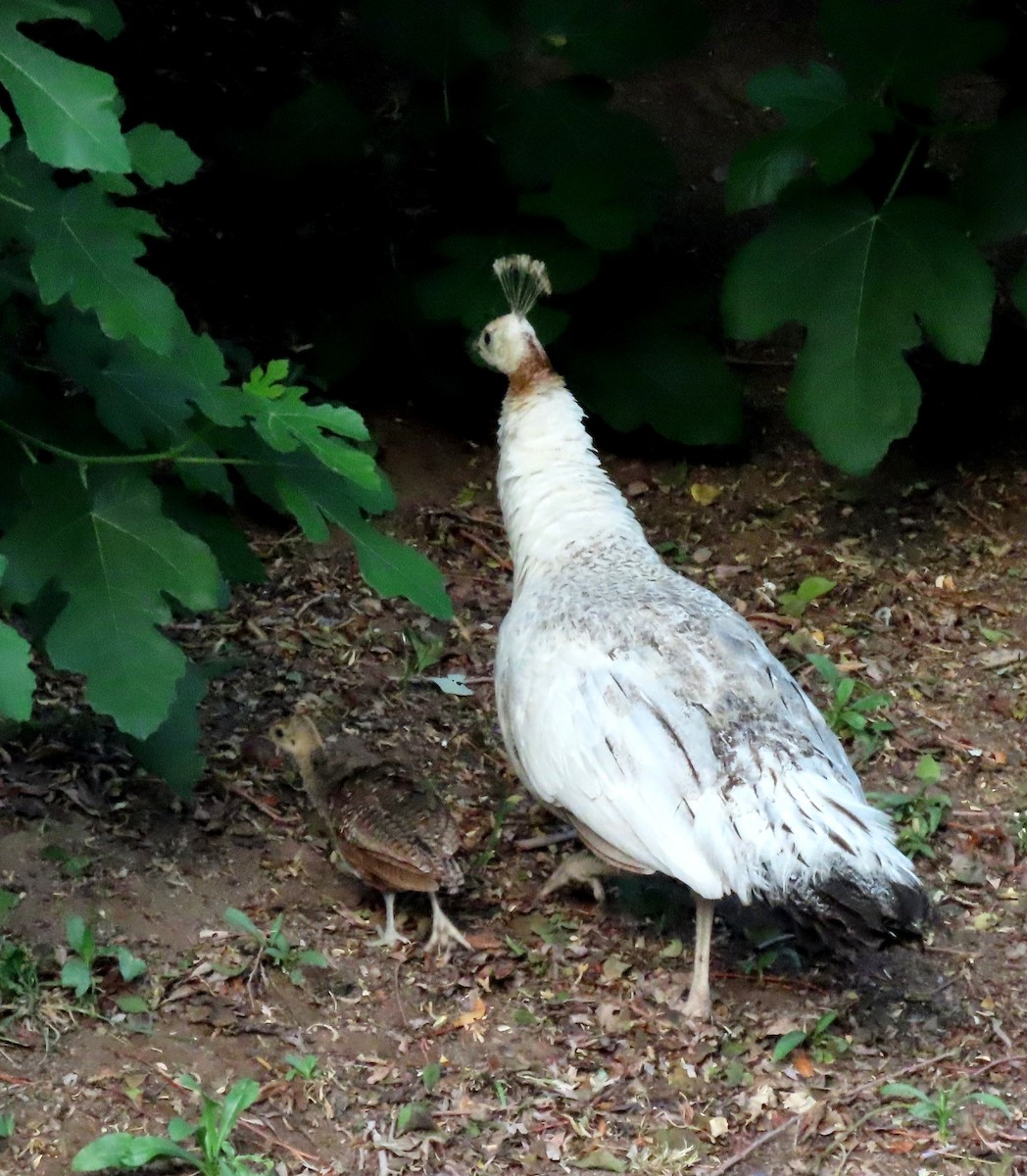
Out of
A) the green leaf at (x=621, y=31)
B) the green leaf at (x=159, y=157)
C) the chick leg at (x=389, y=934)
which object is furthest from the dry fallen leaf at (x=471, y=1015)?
the green leaf at (x=621, y=31)

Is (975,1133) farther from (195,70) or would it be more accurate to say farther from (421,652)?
(195,70)

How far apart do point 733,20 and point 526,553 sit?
182 inches

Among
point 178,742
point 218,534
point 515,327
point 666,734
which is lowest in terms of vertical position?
point 178,742

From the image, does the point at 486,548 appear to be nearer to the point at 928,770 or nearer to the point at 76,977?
the point at 928,770

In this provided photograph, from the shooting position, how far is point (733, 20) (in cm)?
841

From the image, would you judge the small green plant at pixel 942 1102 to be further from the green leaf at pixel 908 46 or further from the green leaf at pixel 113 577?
the green leaf at pixel 908 46

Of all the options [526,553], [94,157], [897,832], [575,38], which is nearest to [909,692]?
[897,832]

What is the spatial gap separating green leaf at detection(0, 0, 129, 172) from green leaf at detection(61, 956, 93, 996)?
2.04m

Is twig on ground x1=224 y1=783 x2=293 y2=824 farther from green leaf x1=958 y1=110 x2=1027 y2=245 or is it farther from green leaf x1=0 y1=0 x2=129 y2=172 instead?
green leaf x1=958 y1=110 x2=1027 y2=245

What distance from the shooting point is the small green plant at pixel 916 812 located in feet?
16.6

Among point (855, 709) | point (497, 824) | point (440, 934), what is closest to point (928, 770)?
point (855, 709)

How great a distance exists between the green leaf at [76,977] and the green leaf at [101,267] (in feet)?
5.43

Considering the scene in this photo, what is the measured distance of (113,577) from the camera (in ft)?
12.6

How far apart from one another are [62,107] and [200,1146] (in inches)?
90.9
